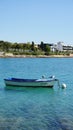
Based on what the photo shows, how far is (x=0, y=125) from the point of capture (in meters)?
20.8

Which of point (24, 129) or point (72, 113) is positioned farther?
point (72, 113)

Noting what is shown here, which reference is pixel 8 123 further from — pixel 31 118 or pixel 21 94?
pixel 21 94

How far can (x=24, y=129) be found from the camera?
2025 centimetres

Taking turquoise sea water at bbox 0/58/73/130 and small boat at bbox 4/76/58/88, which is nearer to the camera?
turquoise sea water at bbox 0/58/73/130

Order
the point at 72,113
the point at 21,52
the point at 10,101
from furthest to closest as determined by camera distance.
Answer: the point at 21,52
the point at 10,101
the point at 72,113

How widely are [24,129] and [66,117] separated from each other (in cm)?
429

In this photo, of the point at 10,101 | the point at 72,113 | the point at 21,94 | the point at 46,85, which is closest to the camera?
the point at 72,113

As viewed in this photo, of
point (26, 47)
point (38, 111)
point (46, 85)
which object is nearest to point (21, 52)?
point (26, 47)

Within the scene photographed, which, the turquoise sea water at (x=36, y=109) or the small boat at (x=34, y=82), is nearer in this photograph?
the turquoise sea water at (x=36, y=109)

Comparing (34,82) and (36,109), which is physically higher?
(34,82)

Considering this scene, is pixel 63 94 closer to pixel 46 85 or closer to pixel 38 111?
pixel 46 85

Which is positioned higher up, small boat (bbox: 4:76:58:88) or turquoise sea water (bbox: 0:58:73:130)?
small boat (bbox: 4:76:58:88)

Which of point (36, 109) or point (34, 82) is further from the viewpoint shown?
point (34, 82)

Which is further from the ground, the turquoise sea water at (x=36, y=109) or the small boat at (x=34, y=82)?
the small boat at (x=34, y=82)
